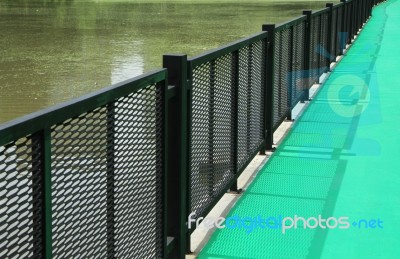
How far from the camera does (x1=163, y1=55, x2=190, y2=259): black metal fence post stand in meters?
4.31

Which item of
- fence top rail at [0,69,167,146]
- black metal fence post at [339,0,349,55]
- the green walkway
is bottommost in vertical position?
the green walkway

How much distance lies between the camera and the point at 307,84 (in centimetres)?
1087

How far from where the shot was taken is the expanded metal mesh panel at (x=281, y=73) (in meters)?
8.04

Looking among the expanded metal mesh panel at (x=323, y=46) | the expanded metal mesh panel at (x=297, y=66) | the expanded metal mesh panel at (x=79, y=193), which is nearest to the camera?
the expanded metal mesh panel at (x=79, y=193)

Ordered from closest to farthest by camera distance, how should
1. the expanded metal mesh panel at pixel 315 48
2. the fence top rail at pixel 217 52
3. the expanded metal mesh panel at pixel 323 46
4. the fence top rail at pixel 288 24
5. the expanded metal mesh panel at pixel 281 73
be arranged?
the fence top rail at pixel 217 52, the fence top rail at pixel 288 24, the expanded metal mesh panel at pixel 281 73, the expanded metal mesh panel at pixel 315 48, the expanded metal mesh panel at pixel 323 46

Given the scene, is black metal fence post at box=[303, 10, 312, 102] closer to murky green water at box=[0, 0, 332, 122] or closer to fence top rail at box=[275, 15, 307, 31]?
fence top rail at box=[275, 15, 307, 31]

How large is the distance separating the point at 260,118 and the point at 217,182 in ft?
6.31

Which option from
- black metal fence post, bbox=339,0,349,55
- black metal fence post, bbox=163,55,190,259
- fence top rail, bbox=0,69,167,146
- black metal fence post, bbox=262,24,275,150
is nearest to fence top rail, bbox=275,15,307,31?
black metal fence post, bbox=262,24,275,150

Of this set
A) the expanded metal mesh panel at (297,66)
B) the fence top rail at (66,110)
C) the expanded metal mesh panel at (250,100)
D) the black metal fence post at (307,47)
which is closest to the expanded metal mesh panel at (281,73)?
the expanded metal mesh panel at (297,66)

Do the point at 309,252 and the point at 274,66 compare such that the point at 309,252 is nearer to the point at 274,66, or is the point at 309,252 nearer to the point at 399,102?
the point at 274,66

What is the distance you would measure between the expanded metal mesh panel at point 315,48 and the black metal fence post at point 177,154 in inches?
276

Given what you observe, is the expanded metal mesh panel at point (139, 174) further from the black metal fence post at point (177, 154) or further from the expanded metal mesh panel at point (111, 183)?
the black metal fence post at point (177, 154)

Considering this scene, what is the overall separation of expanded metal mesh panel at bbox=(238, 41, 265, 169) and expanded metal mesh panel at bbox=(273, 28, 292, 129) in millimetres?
730

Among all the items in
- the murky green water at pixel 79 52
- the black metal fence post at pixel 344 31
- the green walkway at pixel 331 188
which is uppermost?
the black metal fence post at pixel 344 31
